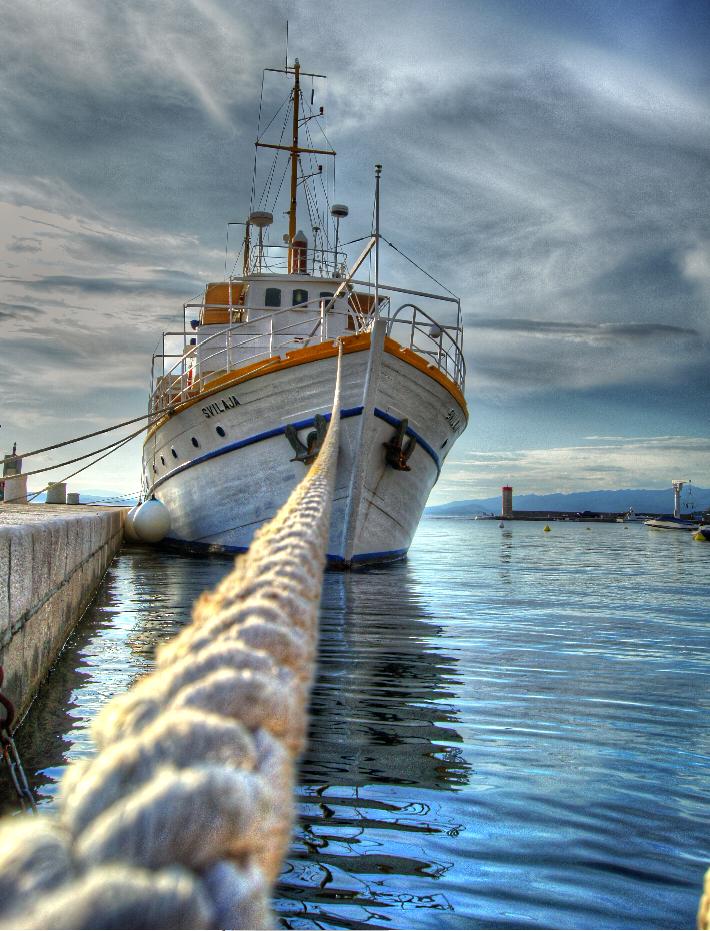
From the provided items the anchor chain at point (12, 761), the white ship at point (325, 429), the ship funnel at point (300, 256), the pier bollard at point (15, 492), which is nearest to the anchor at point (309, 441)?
the white ship at point (325, 429)

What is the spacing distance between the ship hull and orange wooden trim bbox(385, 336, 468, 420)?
23mm

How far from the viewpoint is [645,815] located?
3.07 metres

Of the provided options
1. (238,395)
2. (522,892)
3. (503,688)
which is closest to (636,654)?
(503,688)

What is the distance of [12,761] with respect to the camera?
3434 millimetres

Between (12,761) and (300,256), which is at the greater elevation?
(300,256)

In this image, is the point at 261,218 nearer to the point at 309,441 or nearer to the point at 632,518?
the point at 309,441

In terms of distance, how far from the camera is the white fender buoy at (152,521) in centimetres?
1583

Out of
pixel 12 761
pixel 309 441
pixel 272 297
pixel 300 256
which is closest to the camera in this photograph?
pixel 12 761

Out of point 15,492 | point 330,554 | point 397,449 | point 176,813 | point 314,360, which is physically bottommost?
point 330,554

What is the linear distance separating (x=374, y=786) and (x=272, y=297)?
13584mm

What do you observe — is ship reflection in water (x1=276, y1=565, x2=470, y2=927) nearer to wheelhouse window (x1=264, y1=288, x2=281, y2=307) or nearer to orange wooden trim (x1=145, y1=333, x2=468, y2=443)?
orange wooden trim (x1=145, y1=333, x2=468, y2=443)

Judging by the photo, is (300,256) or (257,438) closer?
(257,438)

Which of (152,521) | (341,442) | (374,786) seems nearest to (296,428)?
(341,442)

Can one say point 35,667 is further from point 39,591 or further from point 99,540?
point 99,540
